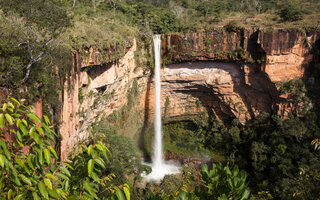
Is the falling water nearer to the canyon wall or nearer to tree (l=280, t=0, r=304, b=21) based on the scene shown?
the canyon wall

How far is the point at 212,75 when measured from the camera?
16953 millimetres

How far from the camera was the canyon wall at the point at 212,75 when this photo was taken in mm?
12802

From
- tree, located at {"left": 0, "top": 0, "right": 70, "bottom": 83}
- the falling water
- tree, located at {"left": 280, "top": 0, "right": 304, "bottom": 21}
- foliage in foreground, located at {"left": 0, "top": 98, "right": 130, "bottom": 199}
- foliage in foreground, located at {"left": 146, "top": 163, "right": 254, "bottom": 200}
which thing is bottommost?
the falling water

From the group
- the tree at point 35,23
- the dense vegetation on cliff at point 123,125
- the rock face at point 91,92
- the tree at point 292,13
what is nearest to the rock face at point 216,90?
the dense vegetation on cliff at point 123,125

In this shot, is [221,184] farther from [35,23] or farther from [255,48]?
[255,48]

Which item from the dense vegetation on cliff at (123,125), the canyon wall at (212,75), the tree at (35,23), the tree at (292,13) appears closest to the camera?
the dense vegetation on cliff at (123,125)

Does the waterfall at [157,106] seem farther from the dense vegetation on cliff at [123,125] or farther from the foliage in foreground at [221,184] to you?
the foliage in foreground at [221,184]

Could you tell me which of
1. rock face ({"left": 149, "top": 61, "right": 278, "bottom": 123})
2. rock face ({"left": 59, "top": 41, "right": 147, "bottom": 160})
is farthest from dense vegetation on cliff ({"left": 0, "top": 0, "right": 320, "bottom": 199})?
rock face ({"left": 149, "top": 61, "right": 278, "bottom": 123})

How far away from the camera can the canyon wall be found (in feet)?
42.0

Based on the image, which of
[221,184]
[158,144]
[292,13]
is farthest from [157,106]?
[221,184]

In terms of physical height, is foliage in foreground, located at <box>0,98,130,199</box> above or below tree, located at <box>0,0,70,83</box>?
below

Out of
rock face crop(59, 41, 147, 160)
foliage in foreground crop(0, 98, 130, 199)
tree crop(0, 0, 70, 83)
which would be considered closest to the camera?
foliage in foreground crop(0, 98, 130, 199)

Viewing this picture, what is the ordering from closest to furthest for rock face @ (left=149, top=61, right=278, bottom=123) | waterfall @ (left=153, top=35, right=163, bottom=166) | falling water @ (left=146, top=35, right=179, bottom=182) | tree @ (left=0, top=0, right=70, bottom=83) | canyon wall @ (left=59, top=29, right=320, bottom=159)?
tree @ (left=0, top=0, right=70, bottom=83)
canyon wall @ (left=59, top=29, right=320, bottom=159)
falling water @ (left=146, top=35, right=179, bottom=182)
waterfall @ (left=153, top=35, right=163, bottom=166)
rock face @ (left=149, top=61, right=278, bottom=123)

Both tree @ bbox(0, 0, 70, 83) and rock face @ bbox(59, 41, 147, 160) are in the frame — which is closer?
tree @ bbox(0, 0, 70, 83)
